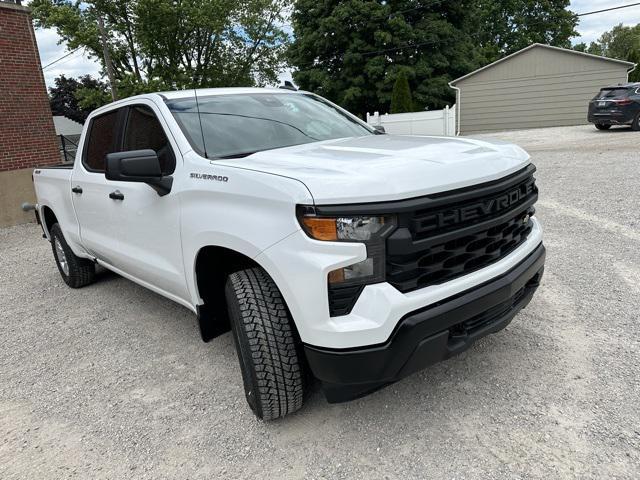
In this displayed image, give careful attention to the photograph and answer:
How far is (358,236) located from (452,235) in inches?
17.8

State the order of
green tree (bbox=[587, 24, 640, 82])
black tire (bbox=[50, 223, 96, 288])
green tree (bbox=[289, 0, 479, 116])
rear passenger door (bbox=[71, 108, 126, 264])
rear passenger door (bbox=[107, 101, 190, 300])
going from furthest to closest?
green tree (bbox=[587, 24, 640, 82])
green tree (bbox=[289, 0, 479, 116])
black tire (bbox=[50, 223, 96, 288])
rear passenger door (bbox=[71, 108, 126, 264])
rear passenger door (bbox=[107, 101, 190, 300])

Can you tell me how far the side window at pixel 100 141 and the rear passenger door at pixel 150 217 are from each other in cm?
25

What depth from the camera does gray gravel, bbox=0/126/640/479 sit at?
2277 mm

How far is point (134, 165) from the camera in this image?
104 inches

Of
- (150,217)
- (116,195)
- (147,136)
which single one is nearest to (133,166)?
(150,217)

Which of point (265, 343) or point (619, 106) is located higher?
point (265, 343)

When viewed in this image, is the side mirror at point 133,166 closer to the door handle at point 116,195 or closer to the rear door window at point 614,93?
the door handle at point 116,195

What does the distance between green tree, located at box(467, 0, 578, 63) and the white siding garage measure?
1915 centimetres

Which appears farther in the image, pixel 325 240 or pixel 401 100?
pixel 401 100

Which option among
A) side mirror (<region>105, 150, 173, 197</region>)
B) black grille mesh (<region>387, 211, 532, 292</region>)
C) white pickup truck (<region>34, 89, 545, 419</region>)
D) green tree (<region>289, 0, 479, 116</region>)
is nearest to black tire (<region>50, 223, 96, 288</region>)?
white pickup truck (<region>34, 89, 545, 419</region>)

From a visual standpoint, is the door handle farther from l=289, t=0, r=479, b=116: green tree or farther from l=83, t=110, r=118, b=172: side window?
l=289, t=0, r=479, b=116: green tree

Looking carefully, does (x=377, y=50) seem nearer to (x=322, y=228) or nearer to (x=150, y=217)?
(x=150, y=217)

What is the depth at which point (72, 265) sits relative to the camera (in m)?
5.04

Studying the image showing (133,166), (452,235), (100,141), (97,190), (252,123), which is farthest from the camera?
(100,141)
